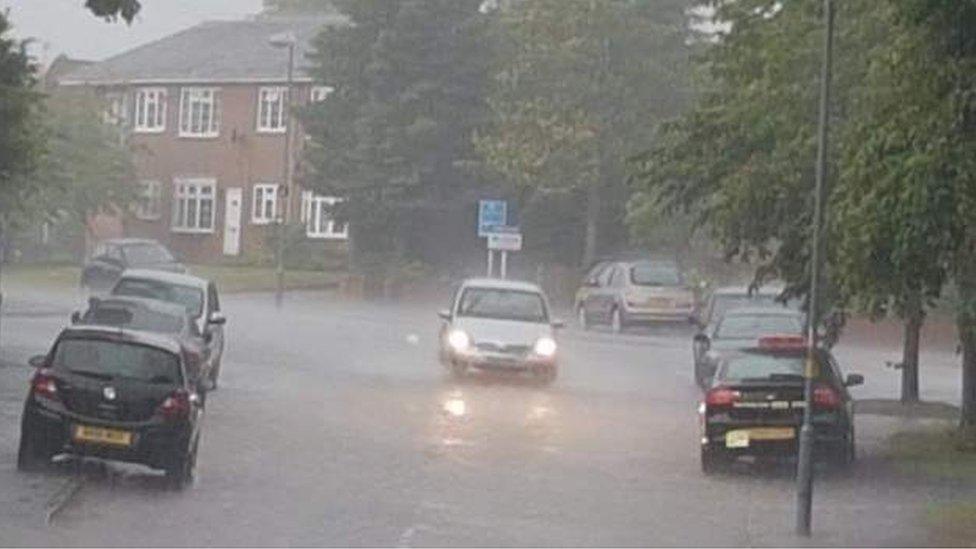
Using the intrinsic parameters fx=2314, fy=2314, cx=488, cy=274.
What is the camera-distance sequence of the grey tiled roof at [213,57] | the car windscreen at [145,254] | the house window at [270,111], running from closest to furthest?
1. the car windscreen at [145,254]
2. the house window at [270,111]
3. the grey tiled roof at [213,57]

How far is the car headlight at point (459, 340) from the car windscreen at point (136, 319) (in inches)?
268

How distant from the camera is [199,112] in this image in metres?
86.4

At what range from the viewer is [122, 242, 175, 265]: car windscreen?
200 feet

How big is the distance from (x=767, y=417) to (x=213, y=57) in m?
63.6

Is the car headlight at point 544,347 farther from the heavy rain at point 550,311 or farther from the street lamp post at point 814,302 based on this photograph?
the street lamp post at point 814,302

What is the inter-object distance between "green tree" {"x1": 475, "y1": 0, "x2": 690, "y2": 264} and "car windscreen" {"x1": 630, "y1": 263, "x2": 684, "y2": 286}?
24.6 ft

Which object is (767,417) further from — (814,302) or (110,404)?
(110,404)

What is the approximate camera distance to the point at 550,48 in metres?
66.6

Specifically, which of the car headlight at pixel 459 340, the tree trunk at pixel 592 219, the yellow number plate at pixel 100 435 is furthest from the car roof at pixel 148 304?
the tree trunk at pixel 592 219

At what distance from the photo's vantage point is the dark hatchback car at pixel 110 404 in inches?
887

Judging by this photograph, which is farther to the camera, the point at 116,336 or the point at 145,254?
the point at 145,254

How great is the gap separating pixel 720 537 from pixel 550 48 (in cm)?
4593

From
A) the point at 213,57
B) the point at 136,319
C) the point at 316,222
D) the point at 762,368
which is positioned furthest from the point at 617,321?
the point at 213,57

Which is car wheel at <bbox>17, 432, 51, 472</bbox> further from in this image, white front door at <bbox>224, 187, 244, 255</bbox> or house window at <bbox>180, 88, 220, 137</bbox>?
house window at <bbox>180, 88, 220, 137</bbox>
